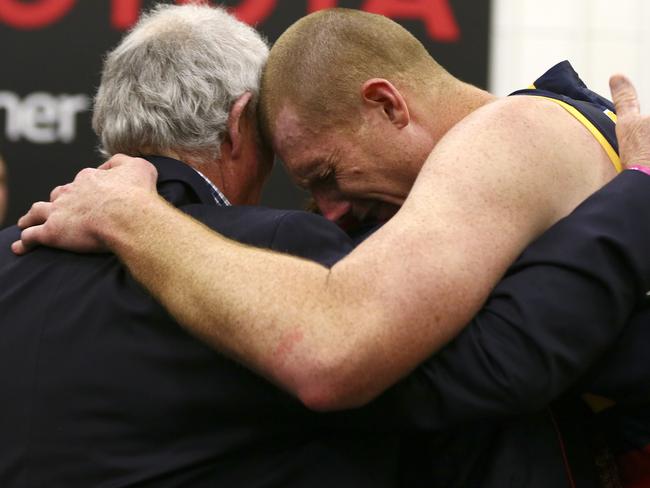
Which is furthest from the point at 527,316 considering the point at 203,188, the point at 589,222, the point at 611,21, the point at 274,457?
the point at 611,21

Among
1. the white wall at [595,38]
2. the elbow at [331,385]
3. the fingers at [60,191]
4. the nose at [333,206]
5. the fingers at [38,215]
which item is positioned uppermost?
the fingers at [60,191]

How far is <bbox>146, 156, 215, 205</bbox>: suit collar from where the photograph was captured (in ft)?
5.37

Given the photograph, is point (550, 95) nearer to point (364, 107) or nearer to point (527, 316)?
point (364, 107)

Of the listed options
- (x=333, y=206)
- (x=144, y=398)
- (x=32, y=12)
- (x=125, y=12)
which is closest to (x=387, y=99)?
(x=333, y=206)

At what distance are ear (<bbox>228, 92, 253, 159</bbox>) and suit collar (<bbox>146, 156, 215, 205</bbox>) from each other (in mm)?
121

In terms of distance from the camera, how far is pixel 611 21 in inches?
159

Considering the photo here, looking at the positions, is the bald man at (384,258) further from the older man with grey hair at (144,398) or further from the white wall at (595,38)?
the white wall at (595,38)

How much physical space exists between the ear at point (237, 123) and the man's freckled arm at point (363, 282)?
350 millimetres

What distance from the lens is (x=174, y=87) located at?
1718 millimetres

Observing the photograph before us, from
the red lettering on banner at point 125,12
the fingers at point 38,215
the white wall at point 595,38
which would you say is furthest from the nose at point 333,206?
the white wall at point 595,38

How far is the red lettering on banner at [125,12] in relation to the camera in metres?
3.39

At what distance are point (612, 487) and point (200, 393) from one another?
614 millimetres

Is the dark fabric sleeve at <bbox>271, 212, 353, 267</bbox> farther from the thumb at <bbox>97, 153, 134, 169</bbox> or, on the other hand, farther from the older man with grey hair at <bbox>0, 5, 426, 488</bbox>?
the thumb at <bbox>97, 153, 134, 169</bbox>

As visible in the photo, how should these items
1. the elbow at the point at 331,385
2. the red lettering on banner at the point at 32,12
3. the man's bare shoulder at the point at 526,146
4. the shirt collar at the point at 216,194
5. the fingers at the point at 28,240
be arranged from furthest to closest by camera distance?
the red lettering on banner at the point at 32,12
the shirt collar at the point at 216,194
the fingers at the point at 28,240
the man's bare shoulder at the point at 526,146
the elbow at the point at 331,385
